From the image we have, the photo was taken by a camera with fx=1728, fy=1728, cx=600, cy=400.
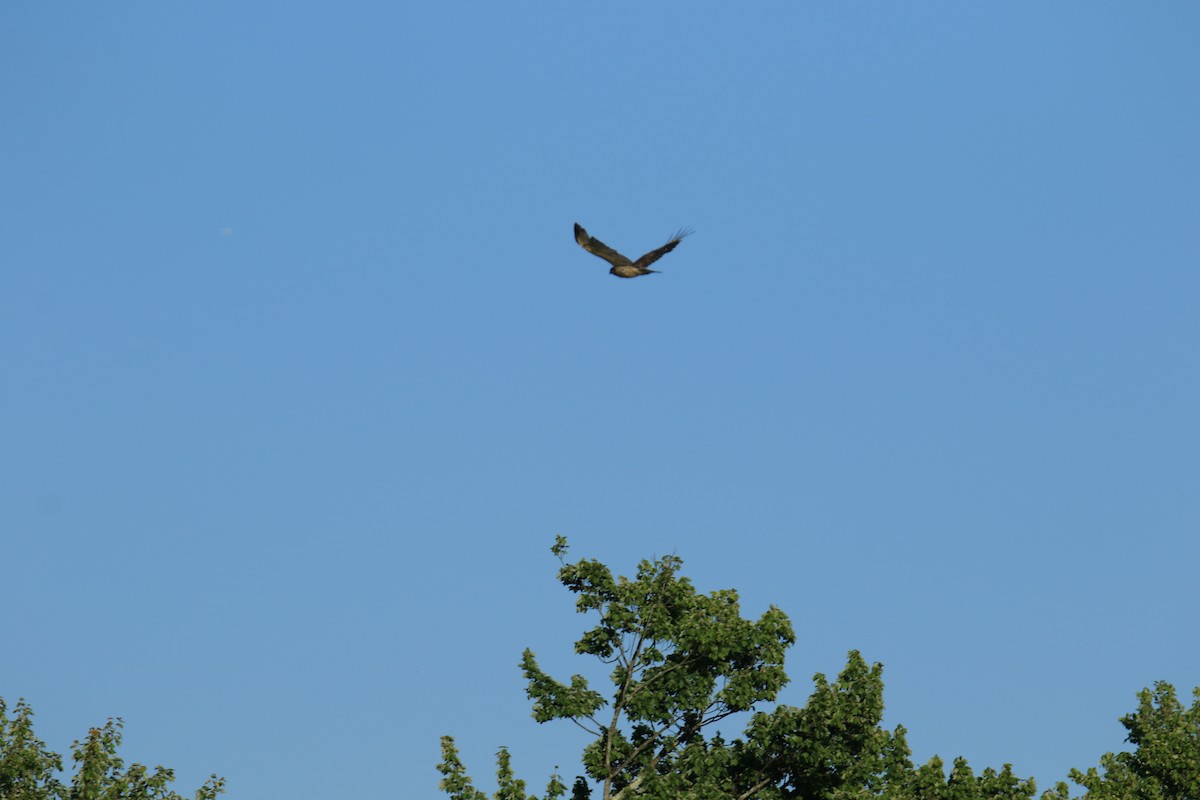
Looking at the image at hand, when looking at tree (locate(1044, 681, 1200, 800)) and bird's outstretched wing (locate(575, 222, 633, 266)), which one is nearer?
bird's outstretched wing (locate(575, 222, 633, 266))

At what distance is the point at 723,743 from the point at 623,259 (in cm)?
1421

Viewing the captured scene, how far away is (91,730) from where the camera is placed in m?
39.2

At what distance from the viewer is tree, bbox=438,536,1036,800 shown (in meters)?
34.8

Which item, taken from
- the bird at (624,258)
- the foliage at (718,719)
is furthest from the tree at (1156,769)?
the bird at (624,258)

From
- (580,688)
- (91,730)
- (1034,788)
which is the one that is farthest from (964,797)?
(91,730)

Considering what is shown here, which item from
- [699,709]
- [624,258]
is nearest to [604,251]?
[624,258]

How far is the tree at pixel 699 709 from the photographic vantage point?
34750 millimetres

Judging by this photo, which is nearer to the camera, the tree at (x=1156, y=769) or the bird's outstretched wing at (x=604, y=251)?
the bird's outstretched wing at (x=604, y=251)

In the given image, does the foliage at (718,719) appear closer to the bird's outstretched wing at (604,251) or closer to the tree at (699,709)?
the tree at (699,709)

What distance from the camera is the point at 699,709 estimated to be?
121ft

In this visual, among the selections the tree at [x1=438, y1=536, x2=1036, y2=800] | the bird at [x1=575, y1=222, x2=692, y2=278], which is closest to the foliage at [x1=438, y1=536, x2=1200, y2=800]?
the tree at [x1=438, y1=536, x2=1036, y2=800]

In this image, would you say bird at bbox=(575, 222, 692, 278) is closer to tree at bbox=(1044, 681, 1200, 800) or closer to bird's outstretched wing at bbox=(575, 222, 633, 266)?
bird's outstretched wing at bbox=(575, 222, 633, 266)

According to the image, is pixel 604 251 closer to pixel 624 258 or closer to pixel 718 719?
pixel 624 258

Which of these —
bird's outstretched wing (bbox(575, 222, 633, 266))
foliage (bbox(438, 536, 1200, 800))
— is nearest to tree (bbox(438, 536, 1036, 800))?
foliage (bbox(438, 536, 1200, 800))
